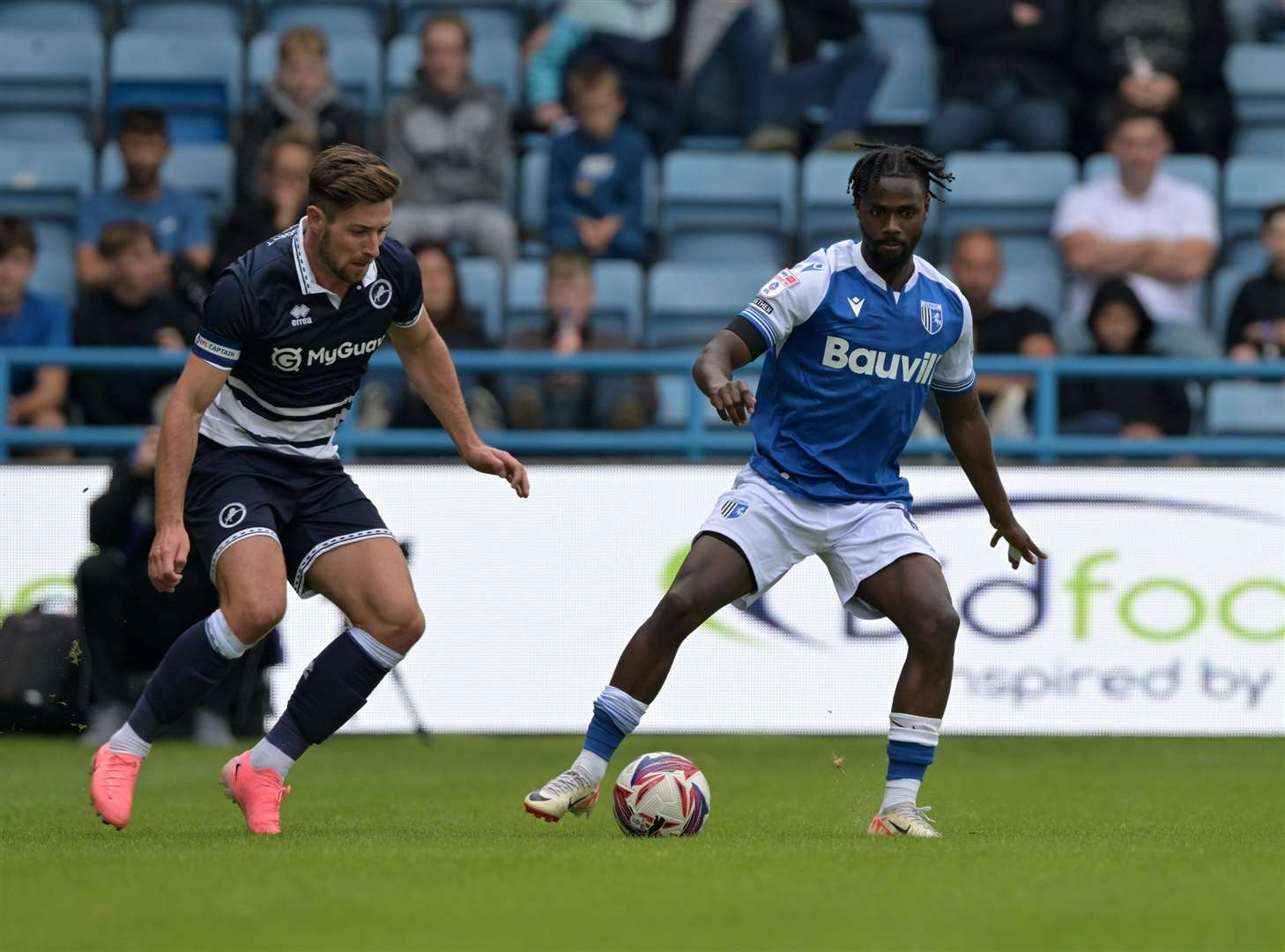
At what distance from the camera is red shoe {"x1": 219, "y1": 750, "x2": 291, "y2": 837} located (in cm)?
686

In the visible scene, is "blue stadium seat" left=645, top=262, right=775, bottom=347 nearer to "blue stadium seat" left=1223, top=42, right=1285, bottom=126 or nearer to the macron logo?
"blue stadium seat" left=1223, top=42, right=1285, bottom=126

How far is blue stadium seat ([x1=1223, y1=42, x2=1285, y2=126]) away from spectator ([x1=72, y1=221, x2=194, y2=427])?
7.57 m

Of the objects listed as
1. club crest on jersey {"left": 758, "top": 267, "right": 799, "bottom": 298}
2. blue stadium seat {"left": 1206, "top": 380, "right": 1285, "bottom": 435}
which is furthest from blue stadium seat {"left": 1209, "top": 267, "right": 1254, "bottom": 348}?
club crest on jersey {"left": 758, "top": 267, "right": 799, "bottom": 298}

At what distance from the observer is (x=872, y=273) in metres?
7.02

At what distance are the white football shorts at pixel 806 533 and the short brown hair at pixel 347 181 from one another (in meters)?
1.49

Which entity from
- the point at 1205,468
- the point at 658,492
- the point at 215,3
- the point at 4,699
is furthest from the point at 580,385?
the point at 215,3

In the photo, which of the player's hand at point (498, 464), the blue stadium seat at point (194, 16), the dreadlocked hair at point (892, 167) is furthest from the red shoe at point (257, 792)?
the blue stadium seat at point (194, 16)

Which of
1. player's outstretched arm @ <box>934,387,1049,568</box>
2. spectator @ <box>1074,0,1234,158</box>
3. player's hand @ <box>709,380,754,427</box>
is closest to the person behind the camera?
player's hand @ <box>709,380,754,427</box>

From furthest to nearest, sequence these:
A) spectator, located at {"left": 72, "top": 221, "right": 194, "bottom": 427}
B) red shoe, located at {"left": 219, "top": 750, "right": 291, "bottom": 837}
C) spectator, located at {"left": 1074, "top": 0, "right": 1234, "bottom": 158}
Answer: spectator, located at {"left": 1074, "top": 0, "right": 1234, "bottom": 158}, spectator, located at {"left": 72, "top": 221, "right": 194, "bottom": 427}, red shoe, located at {"left": 219, "top": 750, "right": 291, "bottom": 837}

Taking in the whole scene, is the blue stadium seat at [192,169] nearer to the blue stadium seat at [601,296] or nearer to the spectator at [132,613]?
the blue stadium seat at [601,296]

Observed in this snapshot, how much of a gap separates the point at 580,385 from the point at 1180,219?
4.06 m

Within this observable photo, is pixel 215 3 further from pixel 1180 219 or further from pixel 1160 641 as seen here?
pixel 1160 641

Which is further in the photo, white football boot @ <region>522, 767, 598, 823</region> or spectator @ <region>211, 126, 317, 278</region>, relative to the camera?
spectator @ <region>211, 126, 317, 278</region>

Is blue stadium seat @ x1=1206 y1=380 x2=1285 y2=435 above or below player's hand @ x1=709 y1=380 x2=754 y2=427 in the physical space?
below
